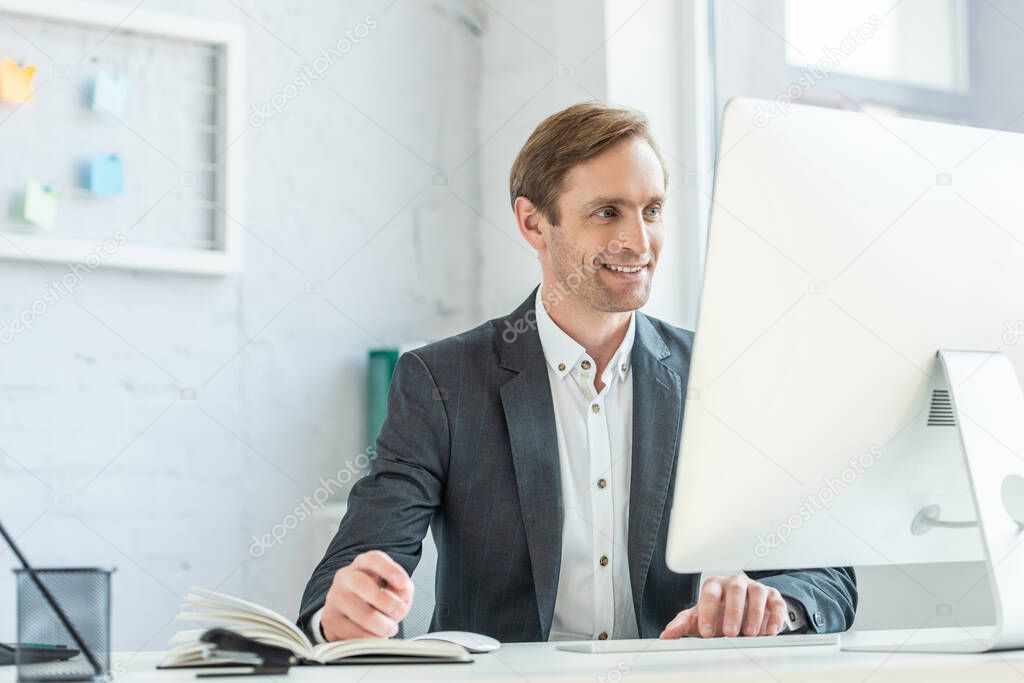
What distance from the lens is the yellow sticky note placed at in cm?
219

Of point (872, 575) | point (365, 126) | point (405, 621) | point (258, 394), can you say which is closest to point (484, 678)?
point (405, 621)

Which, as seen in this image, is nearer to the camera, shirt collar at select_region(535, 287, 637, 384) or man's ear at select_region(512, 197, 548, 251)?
shirt collar at select_region(535, 287, 637, 384)

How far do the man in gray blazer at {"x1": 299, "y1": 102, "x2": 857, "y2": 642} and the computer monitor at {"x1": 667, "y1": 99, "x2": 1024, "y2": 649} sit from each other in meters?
0.41

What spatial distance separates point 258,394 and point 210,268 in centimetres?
31

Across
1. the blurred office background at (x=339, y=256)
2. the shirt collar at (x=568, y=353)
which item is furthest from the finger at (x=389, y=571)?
the blurred office background at (x=339, y=256)

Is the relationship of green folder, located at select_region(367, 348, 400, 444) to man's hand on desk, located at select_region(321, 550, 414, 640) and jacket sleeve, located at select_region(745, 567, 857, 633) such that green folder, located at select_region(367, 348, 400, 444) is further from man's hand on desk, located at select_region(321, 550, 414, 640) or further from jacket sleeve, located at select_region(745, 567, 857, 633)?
man's hand on desk, located at select_region(321, 550, 414, 640)

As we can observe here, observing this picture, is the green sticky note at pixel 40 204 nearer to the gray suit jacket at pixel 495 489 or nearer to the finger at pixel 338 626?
the gray suit jacket at pixel 495 489

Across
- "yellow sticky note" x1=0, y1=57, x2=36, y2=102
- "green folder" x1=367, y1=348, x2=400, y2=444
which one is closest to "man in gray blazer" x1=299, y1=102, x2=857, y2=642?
"green folder" x1=367, y1=348, x2=400, y2=444

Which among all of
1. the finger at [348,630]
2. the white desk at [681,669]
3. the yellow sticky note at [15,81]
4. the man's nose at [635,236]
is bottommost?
the white desk at [681,669]

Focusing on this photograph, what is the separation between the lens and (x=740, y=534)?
896 millimetres

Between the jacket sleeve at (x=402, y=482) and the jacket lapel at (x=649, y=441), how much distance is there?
0.90ft

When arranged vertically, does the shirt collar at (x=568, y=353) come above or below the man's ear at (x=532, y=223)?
below

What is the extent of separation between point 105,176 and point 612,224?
1.20 meters

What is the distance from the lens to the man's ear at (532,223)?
70.7 inches
